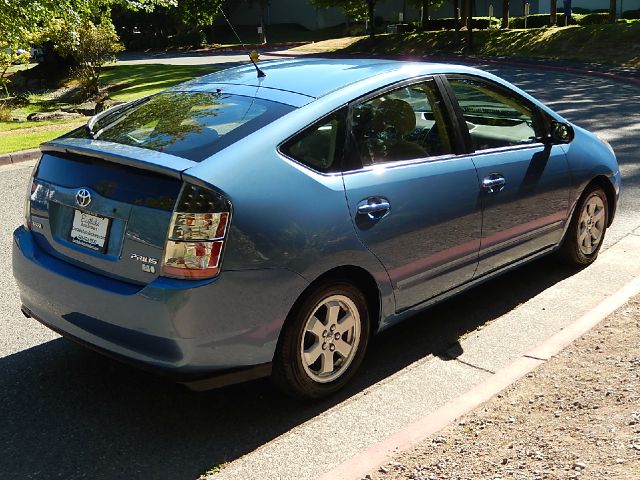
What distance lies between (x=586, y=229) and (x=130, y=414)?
3735 millimetres

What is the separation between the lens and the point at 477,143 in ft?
15.6

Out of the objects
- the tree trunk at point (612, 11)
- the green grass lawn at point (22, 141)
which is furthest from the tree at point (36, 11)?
the tree trunk at point (612, 11)

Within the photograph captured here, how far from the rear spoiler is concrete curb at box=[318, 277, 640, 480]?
1511 mm

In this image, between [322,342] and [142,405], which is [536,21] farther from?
[142,405]

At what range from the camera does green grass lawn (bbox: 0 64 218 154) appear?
526 inches

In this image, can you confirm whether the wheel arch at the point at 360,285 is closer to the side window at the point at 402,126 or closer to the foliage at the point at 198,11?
the side window at the point at 402,126

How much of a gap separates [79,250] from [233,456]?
1257 mm

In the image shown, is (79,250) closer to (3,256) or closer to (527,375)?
(527,375)

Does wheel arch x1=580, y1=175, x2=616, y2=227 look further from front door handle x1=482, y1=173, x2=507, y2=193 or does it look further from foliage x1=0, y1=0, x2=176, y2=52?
foliage x1=0, y1=0, x2=176, y2=52

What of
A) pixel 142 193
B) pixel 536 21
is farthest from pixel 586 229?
pixel 536 21

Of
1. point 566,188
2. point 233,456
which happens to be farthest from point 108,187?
point 566,188

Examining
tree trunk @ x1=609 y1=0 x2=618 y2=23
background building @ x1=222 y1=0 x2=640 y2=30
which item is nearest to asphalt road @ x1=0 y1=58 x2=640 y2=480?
tree trunk @ x1=609 y1=0 x2=618 y2=23

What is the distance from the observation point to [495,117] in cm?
529

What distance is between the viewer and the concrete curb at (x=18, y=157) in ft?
36.4
